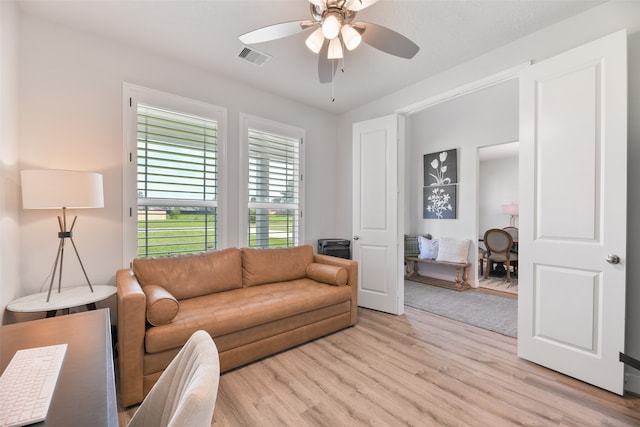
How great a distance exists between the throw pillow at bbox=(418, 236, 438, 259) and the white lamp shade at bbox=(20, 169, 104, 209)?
16.1ft

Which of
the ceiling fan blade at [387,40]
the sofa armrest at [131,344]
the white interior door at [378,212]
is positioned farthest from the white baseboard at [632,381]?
the sofa armrest at [131,344]

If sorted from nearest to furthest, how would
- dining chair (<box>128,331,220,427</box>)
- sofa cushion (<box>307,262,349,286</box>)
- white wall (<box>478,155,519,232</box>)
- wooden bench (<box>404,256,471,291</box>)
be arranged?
dining chair (<box>128,331,220,427</box>) → sofa cushion (<box>307,262,349,286</box>) → wooden bench (<box>404,256,471,291</box>) → white wall (<box>478,155,519,232</box>)

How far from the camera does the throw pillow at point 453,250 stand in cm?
463

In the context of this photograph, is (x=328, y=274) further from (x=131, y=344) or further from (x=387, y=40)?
(x=387, y=40)

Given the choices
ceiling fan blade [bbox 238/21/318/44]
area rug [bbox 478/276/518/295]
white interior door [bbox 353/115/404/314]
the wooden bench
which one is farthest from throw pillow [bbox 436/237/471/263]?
ceiling fan blade [bbox 238/21/318/44]

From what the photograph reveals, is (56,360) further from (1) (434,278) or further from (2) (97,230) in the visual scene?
(1) (434,278)

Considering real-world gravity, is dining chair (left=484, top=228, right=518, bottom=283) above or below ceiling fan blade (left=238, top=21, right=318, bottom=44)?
below

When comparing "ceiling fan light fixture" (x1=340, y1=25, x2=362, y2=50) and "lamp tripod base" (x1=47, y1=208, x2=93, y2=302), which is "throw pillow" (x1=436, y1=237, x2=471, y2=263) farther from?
"lamp tripod base" (x1=47, y1=208, x2=93, y2=302)

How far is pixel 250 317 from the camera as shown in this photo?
2.17 m

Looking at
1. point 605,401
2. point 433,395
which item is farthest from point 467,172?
point 433,395

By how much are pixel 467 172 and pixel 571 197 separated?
288cm

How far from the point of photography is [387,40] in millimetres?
1787

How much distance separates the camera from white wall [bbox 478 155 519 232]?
6.73 m

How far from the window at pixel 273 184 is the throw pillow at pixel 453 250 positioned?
2698 millimetres
